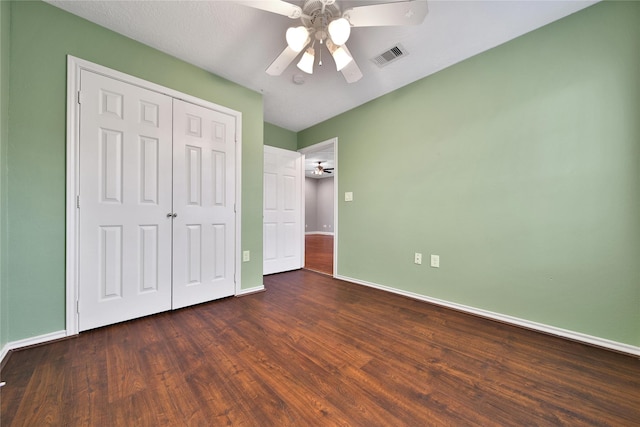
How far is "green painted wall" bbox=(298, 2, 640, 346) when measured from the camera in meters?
1.53

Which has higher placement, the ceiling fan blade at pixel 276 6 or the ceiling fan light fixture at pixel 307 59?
the ceiling fan blade at pixel 276 6

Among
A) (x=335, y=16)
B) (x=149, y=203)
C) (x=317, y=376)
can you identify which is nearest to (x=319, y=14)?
(x=335, y=16)

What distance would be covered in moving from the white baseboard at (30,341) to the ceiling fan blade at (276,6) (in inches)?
98.2

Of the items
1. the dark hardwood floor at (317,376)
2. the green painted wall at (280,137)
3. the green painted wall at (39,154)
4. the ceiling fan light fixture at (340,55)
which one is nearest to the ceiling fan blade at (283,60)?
the ceiling fan light fixture at (340,55)

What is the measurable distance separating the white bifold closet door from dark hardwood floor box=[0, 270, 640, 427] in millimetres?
294

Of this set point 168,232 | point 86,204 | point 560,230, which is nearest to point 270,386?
point 168,232

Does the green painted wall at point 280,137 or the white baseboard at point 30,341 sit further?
the green painted wall at point 280,137

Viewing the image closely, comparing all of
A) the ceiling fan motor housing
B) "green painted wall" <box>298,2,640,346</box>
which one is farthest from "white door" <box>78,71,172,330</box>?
"green painted wall" <box>298,2,640,346</box>

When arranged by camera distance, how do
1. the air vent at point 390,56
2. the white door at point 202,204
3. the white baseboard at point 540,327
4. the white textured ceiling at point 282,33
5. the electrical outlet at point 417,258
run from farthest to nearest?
the electrical outlet at point 417,258
the white door at point 202,204
the air vent at point 390,56
the white textured ceiling at point 282,33
the white baseboard at point 540,327

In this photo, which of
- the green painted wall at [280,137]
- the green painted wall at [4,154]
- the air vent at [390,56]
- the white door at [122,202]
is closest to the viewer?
the green painted wall at [4,154]

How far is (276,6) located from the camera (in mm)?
1358

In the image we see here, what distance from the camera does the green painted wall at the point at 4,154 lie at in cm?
140

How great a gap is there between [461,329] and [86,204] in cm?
302

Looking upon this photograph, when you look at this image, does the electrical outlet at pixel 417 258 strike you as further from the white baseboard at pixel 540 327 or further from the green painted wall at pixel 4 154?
the green painted wall at pixel 4 154
